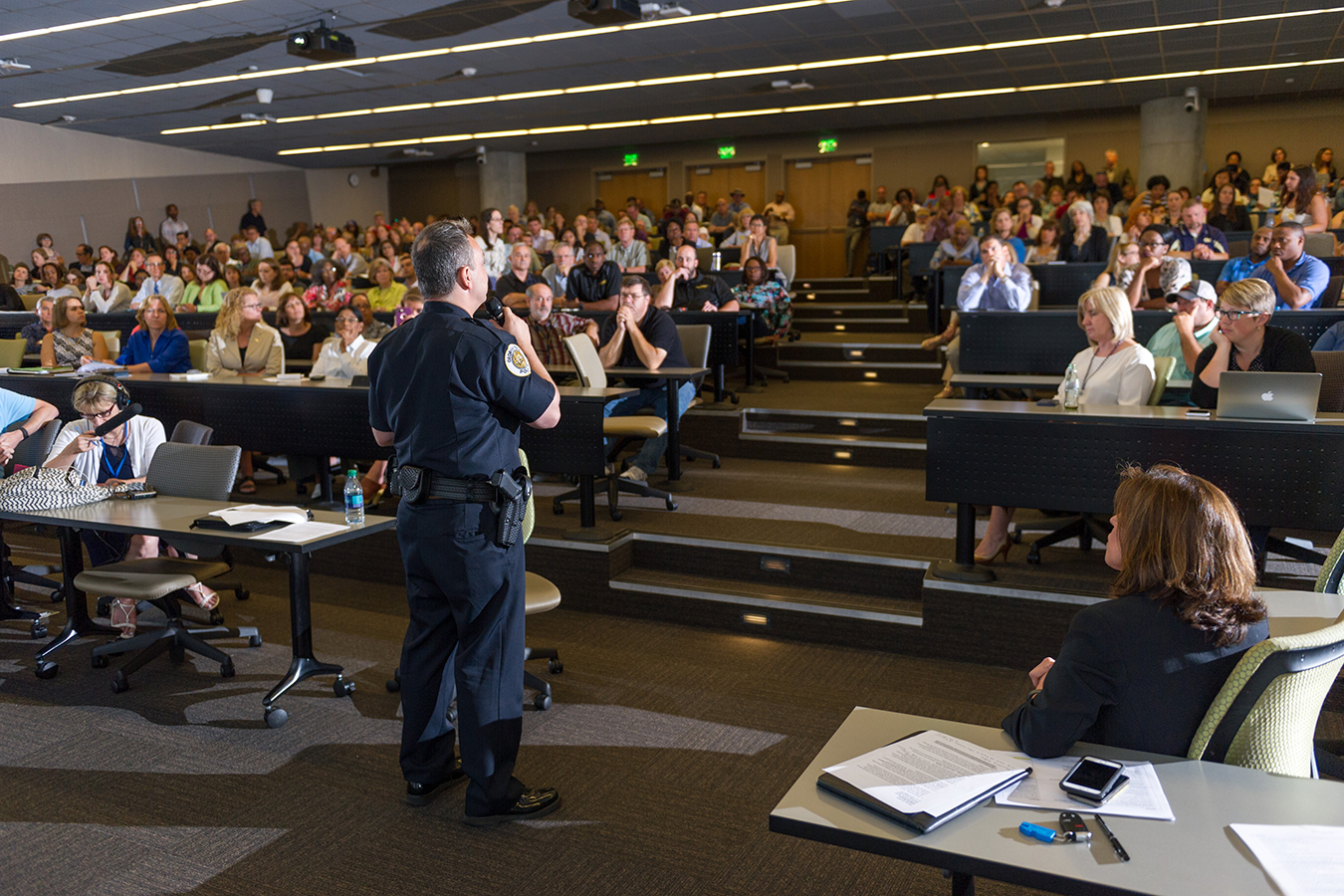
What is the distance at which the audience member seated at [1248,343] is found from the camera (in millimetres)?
3648

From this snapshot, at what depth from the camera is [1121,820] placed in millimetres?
1364

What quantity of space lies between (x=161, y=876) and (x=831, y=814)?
189 cm

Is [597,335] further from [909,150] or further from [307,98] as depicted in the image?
[909,150]

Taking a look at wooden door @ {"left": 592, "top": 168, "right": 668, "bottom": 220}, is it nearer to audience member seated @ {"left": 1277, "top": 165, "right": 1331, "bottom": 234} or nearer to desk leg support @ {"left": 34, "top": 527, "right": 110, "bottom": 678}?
audience member seated @ {"left": 1277, "top": 165, "right": 1331, "bottom": 234}

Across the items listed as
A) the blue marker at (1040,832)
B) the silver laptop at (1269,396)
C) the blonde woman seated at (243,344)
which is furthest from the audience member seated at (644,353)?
the blue marker at (1040,832)

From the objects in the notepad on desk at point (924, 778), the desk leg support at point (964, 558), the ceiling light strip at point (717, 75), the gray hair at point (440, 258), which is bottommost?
the desk leg support at point (964, 558)

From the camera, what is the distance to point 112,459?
420 cm

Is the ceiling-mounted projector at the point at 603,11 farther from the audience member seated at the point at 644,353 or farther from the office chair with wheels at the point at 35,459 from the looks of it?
the office chair with wheels at the point at 35,459

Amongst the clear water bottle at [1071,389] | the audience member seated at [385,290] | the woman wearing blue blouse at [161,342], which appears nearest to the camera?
the clear water bottle at [1071,389]

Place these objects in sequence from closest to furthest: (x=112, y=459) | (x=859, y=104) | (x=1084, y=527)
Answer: (x=1084, y=527)
(x=112, y=459)
(x=859, y=104)

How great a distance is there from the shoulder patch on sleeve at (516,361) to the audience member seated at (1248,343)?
277cm

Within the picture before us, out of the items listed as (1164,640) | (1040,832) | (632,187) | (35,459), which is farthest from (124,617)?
(632,187)

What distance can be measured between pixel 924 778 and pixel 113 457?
4049mm

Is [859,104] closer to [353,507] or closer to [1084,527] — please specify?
[1084,527]
